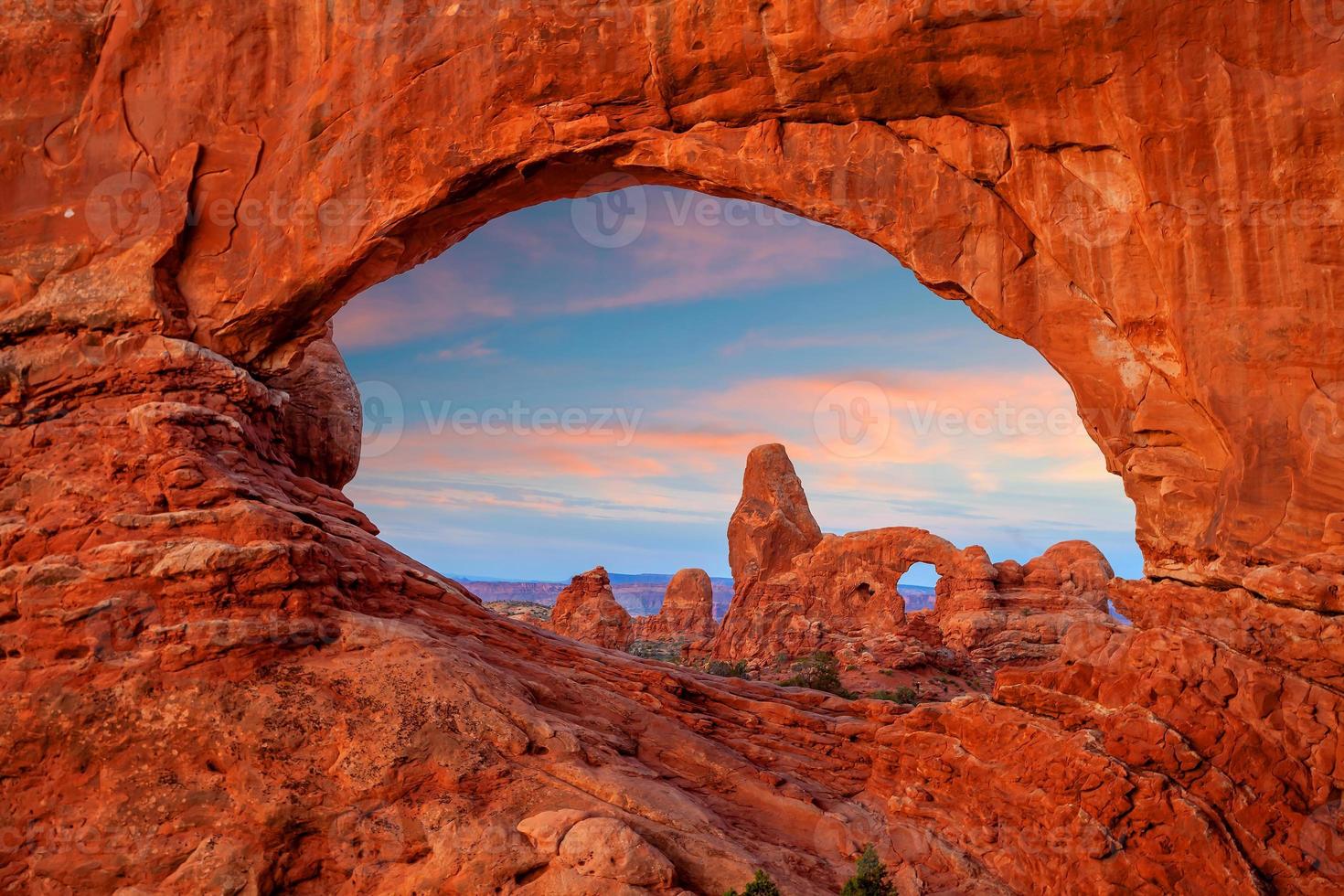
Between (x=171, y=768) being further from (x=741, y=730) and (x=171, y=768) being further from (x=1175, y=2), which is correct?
(x=1175, y=2)

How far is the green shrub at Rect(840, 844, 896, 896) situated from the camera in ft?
33.2

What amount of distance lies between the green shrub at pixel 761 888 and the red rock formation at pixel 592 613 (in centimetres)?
3502

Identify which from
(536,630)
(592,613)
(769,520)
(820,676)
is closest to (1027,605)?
(820,676)

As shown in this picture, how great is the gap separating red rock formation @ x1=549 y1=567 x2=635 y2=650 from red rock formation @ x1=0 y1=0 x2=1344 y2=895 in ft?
99.3

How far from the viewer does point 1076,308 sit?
12578 millimetres

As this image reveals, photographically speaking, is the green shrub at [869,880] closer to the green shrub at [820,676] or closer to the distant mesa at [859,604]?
the green shrub at [820,676]

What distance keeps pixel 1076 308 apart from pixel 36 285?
663 inches

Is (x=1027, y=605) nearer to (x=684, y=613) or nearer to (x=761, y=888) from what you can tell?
(x=684, y=613)

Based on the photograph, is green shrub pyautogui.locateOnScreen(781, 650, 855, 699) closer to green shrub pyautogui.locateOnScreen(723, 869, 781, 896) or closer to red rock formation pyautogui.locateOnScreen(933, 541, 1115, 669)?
red rock formation pyautogui.locateOnScreen(933, 541, 1115, 669)

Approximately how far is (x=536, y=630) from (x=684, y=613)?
55.2 meters

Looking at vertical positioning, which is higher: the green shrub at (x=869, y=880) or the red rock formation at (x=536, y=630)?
the red rock formation at (x=536, y=630)

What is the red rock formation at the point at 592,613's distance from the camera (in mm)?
45438

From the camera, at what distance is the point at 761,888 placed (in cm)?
961

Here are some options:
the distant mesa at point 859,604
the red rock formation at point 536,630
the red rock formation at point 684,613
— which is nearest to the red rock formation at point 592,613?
the distant mesa at point 859,604
